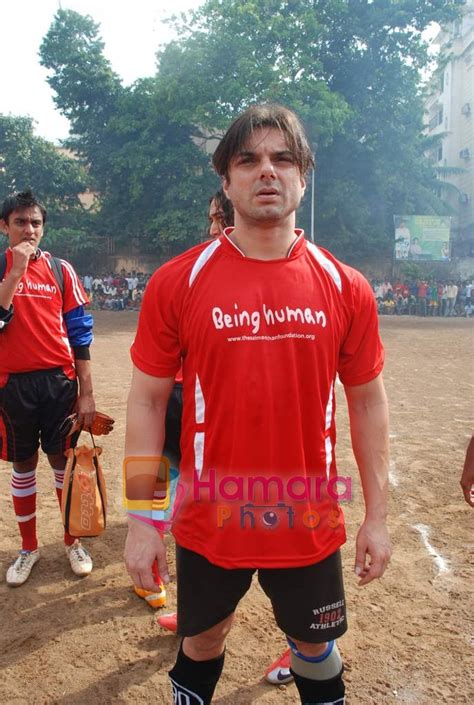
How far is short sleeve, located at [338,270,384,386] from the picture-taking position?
2041 mm

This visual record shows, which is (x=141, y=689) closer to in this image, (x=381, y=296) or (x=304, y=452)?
(x=304, y=452)

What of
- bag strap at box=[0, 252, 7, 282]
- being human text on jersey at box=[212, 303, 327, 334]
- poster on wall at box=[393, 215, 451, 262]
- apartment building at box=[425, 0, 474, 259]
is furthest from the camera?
apartment building at box=[425, 0, 474, 259]

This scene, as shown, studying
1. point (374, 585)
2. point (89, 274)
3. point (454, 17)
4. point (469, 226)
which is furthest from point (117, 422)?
point (469, 226)

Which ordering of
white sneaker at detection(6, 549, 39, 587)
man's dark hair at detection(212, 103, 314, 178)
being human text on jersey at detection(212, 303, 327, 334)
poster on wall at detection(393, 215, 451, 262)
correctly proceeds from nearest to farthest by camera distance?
being human text on jersey at detection(212, 303, 327, 334), man's dark hair at detection(212, 103, 314, 178), white sneaker at detection(6, 549, 39, 587), poster on wall at detection(393, 215, 451, 262)

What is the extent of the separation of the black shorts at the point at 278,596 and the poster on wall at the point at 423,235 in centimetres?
3310

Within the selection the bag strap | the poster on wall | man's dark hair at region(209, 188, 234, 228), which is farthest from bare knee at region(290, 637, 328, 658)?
the poster on wall

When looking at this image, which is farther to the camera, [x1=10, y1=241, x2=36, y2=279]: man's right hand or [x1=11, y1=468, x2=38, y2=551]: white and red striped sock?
[x1=11, y1=468, x2=38, y2=551]: white and red striped sock

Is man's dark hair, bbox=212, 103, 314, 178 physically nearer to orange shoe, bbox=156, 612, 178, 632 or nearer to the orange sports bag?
the orange sports bag

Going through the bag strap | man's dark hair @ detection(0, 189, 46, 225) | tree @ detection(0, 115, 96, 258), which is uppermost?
tree @ detection(0, 115, 96, 258)

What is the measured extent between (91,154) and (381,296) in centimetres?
1849

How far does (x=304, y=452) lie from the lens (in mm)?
1949

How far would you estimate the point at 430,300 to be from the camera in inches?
1111

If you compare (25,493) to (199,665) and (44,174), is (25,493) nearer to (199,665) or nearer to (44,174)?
(199,665)

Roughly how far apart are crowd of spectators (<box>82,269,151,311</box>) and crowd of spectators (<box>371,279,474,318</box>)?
40.2 ft
